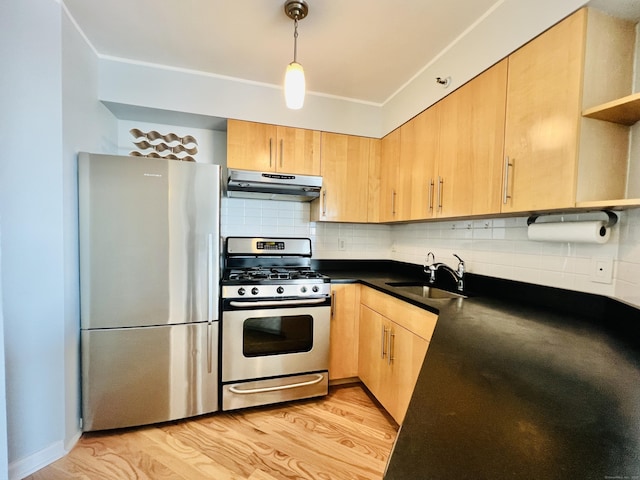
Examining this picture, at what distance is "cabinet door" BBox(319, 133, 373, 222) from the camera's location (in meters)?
2.40

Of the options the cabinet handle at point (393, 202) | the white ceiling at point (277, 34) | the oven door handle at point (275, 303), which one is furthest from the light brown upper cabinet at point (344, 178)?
the oven door handle at point (275, 303)

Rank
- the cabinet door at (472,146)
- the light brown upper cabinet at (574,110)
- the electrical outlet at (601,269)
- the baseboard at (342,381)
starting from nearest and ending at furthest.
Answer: the light brown upper cabinet at (574,110) < the electrical outlet at (601,269) < the cabinet door at (472,146) < the baseboard at (342,381)

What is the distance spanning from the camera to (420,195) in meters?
1.98

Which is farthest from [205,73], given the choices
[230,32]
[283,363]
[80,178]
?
[283,363]

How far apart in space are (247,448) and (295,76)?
2041 millimetres

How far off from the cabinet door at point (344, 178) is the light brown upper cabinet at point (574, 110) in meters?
1.36

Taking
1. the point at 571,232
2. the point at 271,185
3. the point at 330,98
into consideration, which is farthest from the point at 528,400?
the point at 330,98

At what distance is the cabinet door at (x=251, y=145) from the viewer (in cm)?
216

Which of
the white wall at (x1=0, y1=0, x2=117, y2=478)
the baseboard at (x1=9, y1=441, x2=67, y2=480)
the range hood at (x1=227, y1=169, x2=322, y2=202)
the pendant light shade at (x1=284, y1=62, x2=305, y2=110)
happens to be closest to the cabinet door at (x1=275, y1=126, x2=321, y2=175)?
the range hood at (x1=227, y1=169, x2=322, y2=202)

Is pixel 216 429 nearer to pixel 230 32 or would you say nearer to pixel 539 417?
pixel 539 417

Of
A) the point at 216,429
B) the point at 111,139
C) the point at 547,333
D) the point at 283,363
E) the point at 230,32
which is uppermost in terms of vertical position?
the point at 230,32

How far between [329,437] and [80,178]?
2162 mm

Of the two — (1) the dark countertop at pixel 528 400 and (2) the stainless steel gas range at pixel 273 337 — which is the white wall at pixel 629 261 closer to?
(1) the dark countertop at pixel 528 400

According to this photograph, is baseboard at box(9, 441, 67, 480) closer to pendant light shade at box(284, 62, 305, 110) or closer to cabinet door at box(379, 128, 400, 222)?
pendant light shade at box(284, 62, 305, 110)
